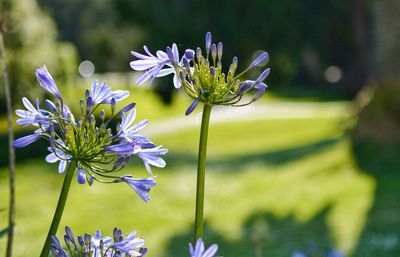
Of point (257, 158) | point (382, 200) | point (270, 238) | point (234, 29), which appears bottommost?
point (257, 158)

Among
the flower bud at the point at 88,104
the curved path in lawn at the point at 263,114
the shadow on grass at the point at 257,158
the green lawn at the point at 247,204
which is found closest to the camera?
the flower bud at the point at 88,104

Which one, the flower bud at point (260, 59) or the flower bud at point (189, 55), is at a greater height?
the flower bud at point (189, 55)

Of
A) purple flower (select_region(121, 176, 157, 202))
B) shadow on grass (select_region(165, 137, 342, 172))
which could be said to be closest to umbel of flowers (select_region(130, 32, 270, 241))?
purple flower (select_region(121, 176, 157, 202))

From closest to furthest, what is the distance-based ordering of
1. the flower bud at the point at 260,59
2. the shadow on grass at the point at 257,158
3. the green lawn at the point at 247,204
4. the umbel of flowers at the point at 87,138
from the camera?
the umbel of flowers at the point at 87,138 → the flower bud at the point at 260,59 → the green lawn at the point at 247,204 → the shadow on grass at the point at 257,158

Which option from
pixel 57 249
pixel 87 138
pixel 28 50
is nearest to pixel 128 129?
pixel 87 138

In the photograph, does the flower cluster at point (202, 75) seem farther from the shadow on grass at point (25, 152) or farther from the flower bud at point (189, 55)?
the shadow on grass at point (25, 152)

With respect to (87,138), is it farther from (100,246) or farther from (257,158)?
(257,158)

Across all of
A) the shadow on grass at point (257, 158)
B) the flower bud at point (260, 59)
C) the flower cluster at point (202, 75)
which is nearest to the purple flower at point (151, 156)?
the flower cluster at point (202, 75)

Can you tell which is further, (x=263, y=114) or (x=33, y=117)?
(x=263, y=114)
